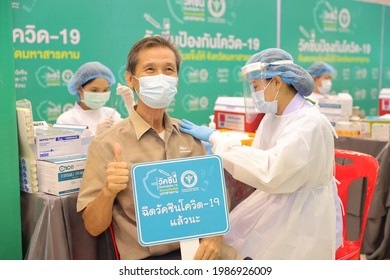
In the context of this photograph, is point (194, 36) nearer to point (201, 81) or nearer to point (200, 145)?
point (201, 81)

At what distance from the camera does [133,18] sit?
213 inches

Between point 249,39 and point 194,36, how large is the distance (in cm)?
99

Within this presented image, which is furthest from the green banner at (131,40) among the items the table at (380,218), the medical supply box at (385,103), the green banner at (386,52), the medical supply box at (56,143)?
the green banner at (386,52)

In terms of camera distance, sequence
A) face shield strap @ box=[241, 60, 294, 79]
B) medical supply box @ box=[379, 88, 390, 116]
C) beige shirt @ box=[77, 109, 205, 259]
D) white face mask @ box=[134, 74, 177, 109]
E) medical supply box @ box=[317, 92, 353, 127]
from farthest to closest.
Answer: medical supply box @ box=[379, 88, 390, 116]
medical supply box @ box=[317, 92, 353, 127]
face shield strap @ box=[241, 60, 294, 79]
white face mask @ box=[134, 74, 177, 109]
beige shirt @ box=[77, 109, 205, 259]

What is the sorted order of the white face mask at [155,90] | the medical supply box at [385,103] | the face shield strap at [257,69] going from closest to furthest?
the white face mask at [155,90], the face shield strap at [257,69], the medical supply box at [385,103]

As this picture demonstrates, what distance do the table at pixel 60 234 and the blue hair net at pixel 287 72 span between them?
1.13m

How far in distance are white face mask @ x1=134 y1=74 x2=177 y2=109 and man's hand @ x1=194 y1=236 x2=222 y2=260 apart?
643 millimetres

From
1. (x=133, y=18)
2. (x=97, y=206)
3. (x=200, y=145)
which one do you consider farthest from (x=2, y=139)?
(x=133, y=18)

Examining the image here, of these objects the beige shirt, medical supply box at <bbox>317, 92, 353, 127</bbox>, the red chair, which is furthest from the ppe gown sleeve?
medical supply box at <bbox>317, 92, 353, 127</bbox>

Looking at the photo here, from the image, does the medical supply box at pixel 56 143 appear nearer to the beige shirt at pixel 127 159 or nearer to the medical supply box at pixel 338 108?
the beige shirt at pixel 127 159

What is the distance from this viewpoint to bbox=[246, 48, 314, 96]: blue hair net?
7.57ft

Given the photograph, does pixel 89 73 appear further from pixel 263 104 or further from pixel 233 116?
pixel 263 104

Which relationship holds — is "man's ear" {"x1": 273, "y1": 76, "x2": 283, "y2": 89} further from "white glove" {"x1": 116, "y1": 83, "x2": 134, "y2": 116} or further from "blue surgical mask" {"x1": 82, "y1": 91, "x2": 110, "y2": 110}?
"blue surgical mask" {"x1": 82, "y1": 91, "x2": 110, "y2": 110}

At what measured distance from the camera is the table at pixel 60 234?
2131mm
